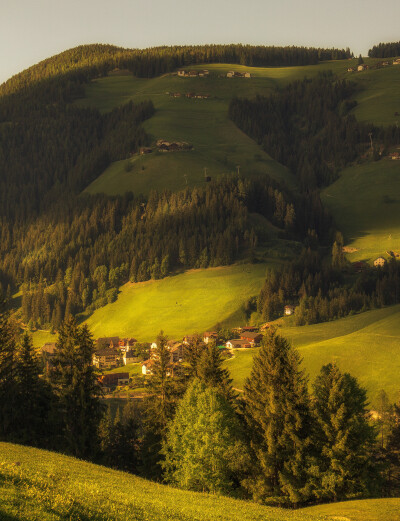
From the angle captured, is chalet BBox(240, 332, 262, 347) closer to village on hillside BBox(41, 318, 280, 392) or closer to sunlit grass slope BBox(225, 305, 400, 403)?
village on hillside BBox(41, 318, 280, 392)

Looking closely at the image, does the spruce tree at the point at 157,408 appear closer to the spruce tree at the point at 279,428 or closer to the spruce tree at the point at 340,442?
the spruce tree at the point at 279,428

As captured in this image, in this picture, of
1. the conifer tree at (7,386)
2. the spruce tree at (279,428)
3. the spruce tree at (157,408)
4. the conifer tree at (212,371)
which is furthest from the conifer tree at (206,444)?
the conifer tree at (7,386)

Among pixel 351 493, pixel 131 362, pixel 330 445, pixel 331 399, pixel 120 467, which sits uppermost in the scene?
pixel 331 399

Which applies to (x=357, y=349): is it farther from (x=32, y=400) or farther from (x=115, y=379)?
(x=32, y=400)

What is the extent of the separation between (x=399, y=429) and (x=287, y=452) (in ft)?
89.2

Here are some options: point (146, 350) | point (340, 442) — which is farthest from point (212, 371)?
point (146, 350)

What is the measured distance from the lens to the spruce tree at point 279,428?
56.4m

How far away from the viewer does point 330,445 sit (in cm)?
5712

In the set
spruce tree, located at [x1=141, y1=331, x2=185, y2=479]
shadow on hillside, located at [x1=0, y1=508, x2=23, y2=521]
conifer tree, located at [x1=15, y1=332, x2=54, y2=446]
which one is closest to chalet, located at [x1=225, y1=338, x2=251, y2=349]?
spruce tree, located at [x1=141, y1=331, x2=185, y2=479]

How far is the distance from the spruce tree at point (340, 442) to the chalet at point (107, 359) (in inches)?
5441

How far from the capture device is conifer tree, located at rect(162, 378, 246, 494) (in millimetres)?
58188

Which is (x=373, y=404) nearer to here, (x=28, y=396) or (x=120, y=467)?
(x=120, y=467)

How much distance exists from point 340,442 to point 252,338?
132m

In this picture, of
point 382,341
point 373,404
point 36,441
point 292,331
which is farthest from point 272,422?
point 292,331
